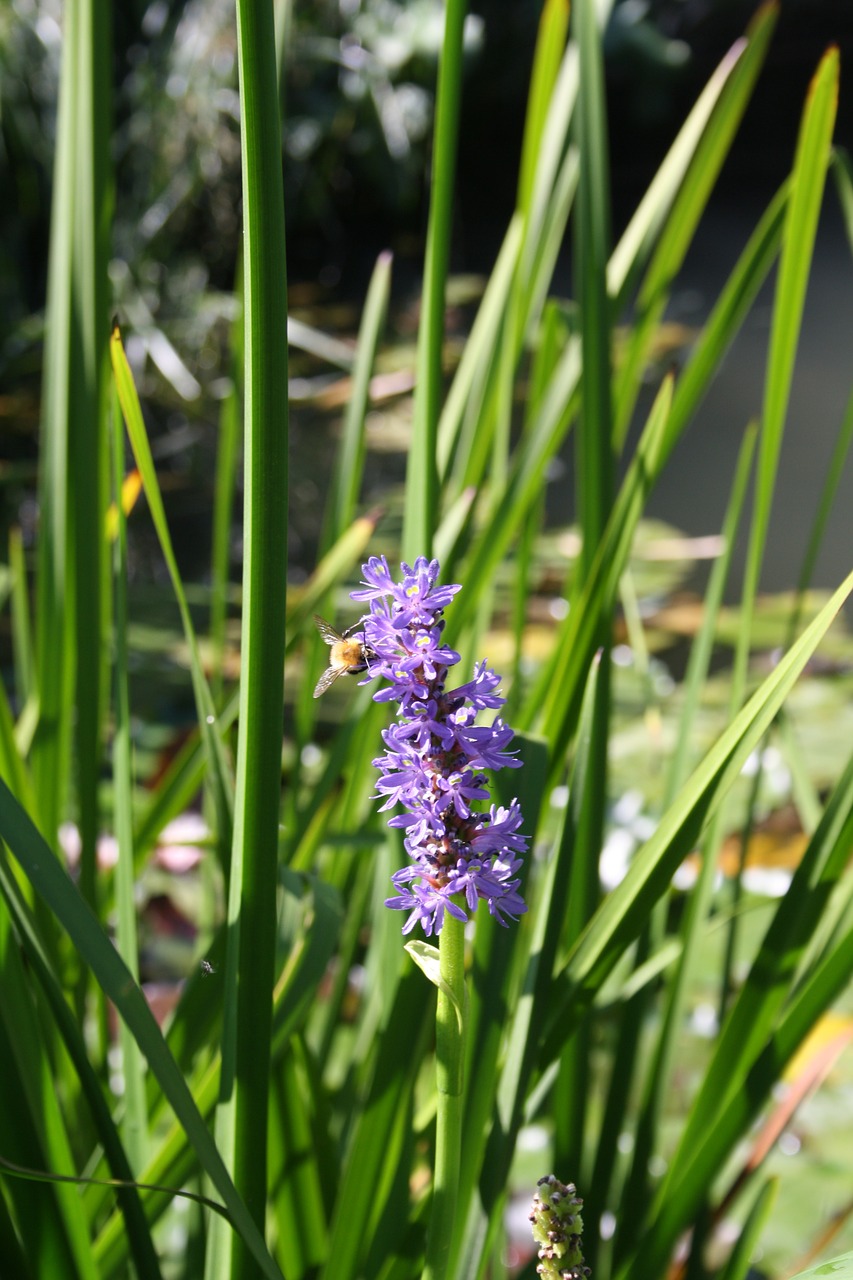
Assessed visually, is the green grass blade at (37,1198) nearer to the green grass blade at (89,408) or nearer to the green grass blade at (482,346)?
the green grass blade at (89,408)

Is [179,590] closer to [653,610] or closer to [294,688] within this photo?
[294,688]

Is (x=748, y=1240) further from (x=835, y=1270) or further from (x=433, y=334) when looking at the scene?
(x=433, y=334)

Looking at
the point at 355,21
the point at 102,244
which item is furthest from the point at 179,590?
the point at 355,21

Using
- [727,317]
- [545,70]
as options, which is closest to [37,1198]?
[727,317]

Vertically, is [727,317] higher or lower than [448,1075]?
higher

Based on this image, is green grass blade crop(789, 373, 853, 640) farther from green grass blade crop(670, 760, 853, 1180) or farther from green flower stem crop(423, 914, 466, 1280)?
green flower stem crop(423, 914, 466, 1280)
